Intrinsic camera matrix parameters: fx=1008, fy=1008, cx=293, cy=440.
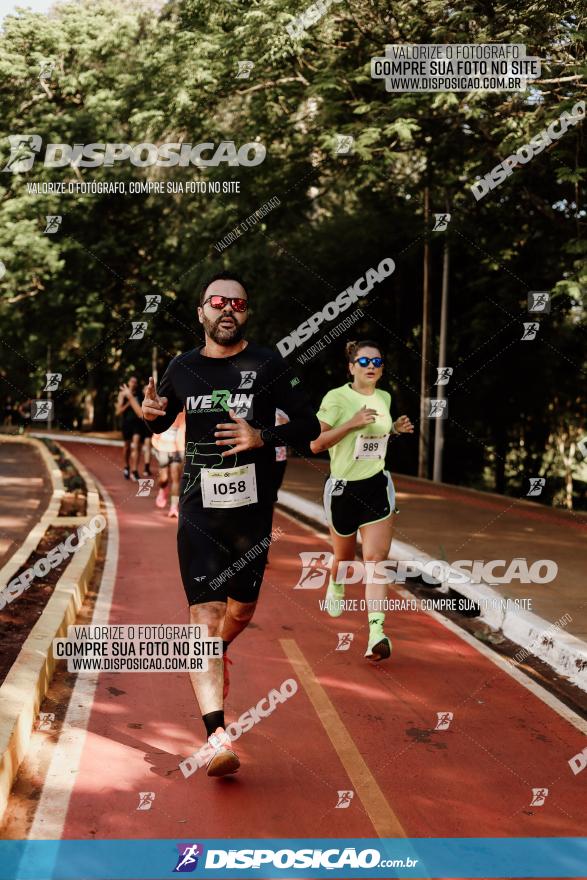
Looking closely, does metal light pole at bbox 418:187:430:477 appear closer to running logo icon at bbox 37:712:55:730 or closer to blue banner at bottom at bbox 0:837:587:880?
running logo icon at bbox 37:712:55:730

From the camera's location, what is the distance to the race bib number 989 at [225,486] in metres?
5.12

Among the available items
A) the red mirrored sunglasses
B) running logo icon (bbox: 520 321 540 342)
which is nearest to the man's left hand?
the red mirrored sunglasses

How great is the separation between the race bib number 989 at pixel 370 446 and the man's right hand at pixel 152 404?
2.54 m

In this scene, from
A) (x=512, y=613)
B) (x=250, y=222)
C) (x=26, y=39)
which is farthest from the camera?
(x=26, y=39)

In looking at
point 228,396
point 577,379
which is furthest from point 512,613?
point 577,379

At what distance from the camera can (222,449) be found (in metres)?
5.13

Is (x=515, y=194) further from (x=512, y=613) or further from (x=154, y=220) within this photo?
(x=154, y=220)

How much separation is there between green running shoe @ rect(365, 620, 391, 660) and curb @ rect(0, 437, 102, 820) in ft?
7.28

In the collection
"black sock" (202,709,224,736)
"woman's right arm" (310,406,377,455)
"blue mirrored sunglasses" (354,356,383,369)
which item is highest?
"blue mirrored sunglasses" (354,356,383,369)

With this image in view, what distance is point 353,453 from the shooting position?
7531 mm

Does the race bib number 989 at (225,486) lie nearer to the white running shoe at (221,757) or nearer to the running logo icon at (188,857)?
the white running shoe at (221,757)

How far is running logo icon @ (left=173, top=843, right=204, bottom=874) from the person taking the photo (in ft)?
13.6

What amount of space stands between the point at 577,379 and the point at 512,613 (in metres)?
15.9

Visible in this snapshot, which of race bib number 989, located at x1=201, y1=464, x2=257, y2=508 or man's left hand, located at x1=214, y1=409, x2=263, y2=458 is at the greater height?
man's left hand, located at x1=214, y1=409, x2=263, y2=458
